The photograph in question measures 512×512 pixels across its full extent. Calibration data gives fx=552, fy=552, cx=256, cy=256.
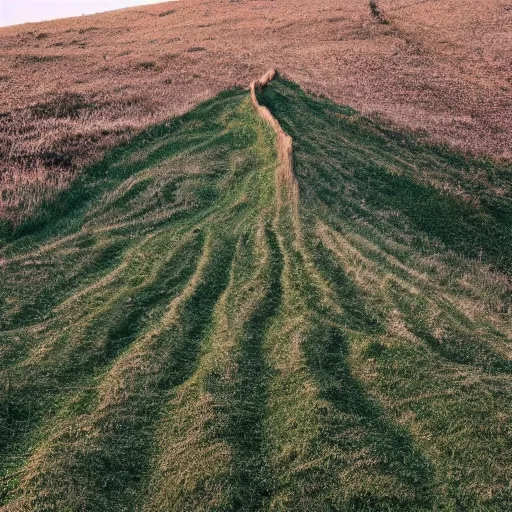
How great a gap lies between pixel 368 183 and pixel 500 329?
7.25m

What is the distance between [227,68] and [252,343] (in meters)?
26.2

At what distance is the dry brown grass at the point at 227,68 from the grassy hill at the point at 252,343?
145 inches

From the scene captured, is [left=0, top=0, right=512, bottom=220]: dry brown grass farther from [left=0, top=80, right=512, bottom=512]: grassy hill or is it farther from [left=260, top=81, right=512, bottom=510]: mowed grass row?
[left=260, top=81, right=512, bottom=510]: mowed grass row

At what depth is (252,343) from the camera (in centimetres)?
923

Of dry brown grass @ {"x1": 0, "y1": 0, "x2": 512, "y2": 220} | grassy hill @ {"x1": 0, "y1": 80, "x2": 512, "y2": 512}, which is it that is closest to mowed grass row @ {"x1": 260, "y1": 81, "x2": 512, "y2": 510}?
grassy hill @ {"x1": 0, "y1": 80, "x2": 512, "y2": 512}

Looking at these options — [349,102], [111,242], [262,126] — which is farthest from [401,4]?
[111,242]

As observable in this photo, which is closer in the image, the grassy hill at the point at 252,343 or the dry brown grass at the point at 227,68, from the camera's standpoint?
the grassy hill at the point at 252,343

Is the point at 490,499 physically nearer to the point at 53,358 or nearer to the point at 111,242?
the point at 53,358

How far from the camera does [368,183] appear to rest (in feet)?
54.7

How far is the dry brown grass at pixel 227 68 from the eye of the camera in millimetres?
19266

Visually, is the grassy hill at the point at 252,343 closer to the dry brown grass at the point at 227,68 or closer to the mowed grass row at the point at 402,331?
the mowed grass row at the point at 402,331

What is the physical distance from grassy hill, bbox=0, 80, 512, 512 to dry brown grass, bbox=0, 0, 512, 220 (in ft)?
12.1

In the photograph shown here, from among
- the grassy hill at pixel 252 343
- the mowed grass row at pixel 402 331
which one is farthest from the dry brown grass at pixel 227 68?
the mowed grass row at pixel 402 331

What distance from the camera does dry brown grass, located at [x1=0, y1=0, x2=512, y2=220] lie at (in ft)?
63.2
